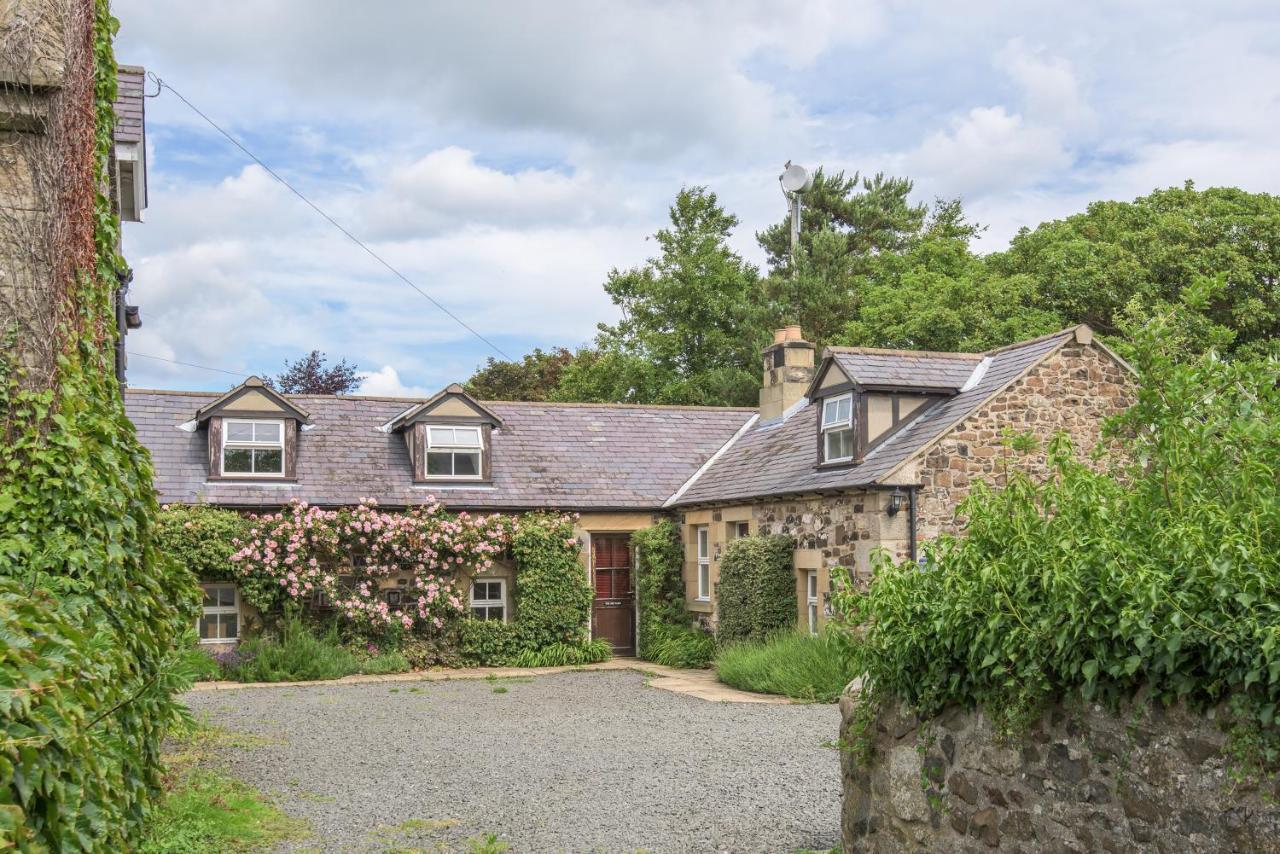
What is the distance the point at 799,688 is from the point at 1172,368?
422 inches

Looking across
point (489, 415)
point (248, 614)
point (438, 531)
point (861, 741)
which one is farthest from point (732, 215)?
point (861, 741)

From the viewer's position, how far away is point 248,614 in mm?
19688

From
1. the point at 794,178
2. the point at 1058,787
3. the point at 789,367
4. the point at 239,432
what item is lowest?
the point at 1058,787

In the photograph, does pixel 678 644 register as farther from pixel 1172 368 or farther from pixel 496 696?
pixel 1172 368

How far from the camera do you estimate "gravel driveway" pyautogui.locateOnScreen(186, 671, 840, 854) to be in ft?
27.1

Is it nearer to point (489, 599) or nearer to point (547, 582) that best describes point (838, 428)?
point (547, 582)

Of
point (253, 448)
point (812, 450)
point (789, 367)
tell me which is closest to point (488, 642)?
point (253, 448)

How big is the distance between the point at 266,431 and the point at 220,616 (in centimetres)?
328

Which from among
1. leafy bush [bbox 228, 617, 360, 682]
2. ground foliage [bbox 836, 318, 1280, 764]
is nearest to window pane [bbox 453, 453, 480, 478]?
leafy bush [bbox 228, 617, 360, 682]

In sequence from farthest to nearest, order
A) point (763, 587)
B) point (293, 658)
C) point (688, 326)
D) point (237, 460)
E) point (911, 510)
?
A: point (688, 326) → point (237, 460) → point (293, 658) → point (763, 587) → point (911, 510)

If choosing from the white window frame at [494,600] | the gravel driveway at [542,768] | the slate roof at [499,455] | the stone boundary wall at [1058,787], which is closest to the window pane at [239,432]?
the slate roof at [499,455]

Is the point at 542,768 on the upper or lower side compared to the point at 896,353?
lower

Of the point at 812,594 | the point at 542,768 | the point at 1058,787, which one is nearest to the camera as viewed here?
the point at 1058,787

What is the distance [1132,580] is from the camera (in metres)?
4.95
